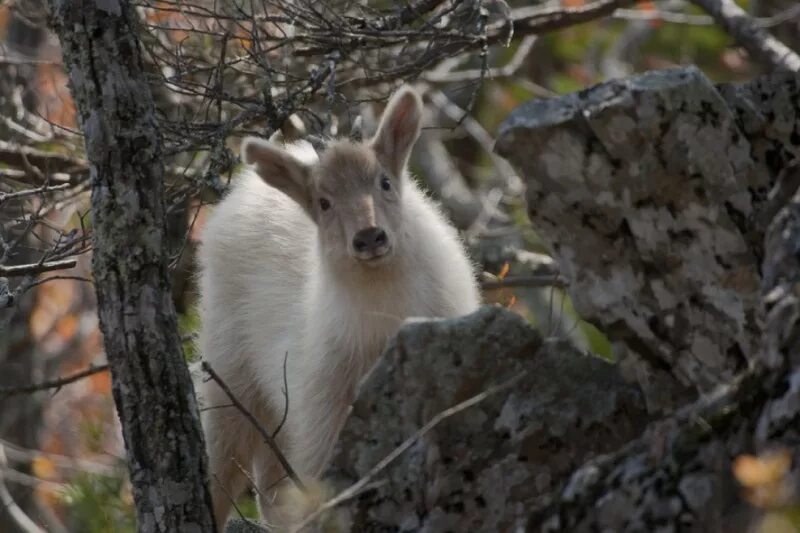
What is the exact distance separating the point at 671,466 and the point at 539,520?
1.66ft

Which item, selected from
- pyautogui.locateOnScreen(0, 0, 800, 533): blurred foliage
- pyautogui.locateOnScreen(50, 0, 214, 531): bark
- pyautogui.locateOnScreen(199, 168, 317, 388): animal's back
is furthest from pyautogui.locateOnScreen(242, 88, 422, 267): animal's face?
pyautogui.locateOnScreen(50, 0, 214, 531): bark

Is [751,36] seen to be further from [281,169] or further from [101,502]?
[101,502]

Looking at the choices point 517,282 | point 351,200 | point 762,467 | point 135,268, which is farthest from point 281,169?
point 762,467

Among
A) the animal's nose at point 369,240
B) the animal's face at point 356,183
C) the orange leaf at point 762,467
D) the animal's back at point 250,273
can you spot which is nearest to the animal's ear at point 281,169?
the animal's face at point 356,183

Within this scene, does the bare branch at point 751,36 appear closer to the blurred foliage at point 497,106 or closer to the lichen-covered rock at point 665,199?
the blurred foliage at point 497,106

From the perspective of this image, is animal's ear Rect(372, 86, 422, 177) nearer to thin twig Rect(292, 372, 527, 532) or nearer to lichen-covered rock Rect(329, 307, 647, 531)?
lichen-covered rock Rect(329, 307, 647, 531)

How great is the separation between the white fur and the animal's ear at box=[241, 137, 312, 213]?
0.27m

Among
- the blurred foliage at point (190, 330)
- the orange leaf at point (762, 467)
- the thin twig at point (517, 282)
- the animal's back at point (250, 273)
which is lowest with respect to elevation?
the blurred foliage at point (190, 330)

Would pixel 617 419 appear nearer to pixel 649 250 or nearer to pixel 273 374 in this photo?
pixel 649 250

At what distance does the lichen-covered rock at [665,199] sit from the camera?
483cm

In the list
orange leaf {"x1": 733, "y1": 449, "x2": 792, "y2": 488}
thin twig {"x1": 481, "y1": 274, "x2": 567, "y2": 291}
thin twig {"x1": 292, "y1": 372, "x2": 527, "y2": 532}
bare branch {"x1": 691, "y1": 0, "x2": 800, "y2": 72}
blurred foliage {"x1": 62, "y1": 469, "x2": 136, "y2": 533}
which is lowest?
blurred foliage {"x1": 62, "y1": 469, "x2": 136, "y2": 533}

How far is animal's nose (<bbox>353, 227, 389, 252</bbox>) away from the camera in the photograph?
713 cm

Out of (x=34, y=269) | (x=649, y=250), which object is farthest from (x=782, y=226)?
(x=34, y=269)

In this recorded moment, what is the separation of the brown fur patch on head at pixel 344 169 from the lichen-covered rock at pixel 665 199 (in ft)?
8.60
